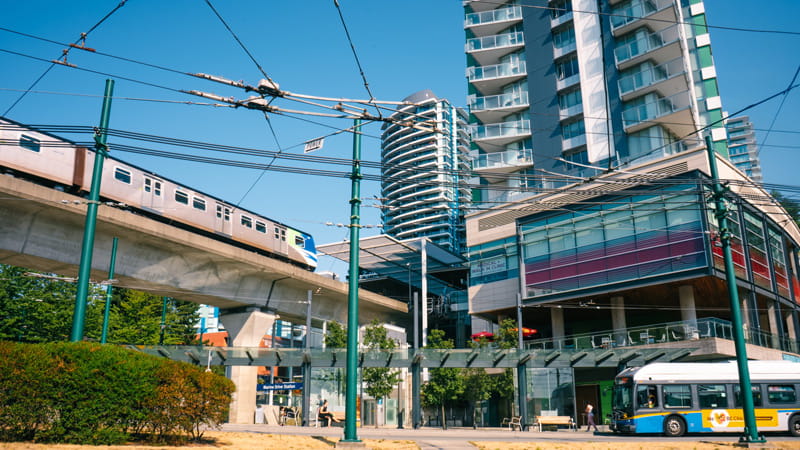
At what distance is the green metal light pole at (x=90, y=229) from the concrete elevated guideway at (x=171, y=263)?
4.98 metres

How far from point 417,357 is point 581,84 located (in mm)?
31642

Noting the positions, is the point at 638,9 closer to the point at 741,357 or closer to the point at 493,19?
the point at 493,19

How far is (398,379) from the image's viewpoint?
38.6 meters

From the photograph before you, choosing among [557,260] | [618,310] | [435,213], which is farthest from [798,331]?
[435,213]

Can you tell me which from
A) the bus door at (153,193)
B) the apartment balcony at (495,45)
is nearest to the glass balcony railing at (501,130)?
the apartment balcony at (495,45)

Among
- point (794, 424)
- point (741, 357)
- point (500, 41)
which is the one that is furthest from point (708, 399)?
point (500, 41)

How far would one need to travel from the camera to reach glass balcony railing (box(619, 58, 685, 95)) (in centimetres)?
4828

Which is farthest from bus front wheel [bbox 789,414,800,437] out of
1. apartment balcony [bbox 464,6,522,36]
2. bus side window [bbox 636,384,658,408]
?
apartment balcony [bbox 464,6,522,36]

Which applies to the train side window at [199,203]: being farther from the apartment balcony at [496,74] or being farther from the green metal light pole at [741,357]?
the apartment balcony at [496,74]

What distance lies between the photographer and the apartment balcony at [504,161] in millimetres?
54562

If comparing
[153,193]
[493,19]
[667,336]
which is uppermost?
[493,19]

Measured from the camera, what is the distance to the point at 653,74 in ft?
159

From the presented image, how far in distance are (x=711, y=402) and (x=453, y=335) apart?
54.4 meters

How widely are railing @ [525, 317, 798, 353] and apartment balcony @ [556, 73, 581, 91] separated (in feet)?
73.0
